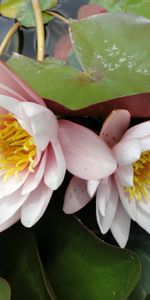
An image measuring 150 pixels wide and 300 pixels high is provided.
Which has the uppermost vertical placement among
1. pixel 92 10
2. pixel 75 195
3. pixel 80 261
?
pixel 92 10

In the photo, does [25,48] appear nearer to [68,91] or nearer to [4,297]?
[68,91]

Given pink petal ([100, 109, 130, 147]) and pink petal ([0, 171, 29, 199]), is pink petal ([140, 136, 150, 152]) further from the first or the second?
pink petal ([0, 171, 29, 199])

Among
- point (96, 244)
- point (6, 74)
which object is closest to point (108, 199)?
point (96, 244)

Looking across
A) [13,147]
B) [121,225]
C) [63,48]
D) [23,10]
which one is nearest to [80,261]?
[121,225]

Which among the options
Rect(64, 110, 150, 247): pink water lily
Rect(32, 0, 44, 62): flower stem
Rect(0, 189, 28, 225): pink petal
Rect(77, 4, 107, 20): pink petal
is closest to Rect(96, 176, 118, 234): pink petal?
Rect(64, 110, 150, 247): pink water lily

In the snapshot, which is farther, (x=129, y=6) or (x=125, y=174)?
(x=129, y=6)

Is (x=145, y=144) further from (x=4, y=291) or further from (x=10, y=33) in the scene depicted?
(x=10, y=33)

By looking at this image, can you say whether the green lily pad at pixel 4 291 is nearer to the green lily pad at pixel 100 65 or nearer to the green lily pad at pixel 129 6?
the green lily pad at pixel 100 65
